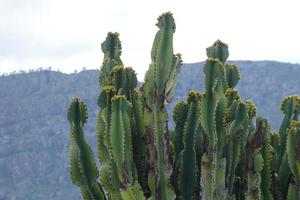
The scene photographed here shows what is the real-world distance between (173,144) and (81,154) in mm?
927

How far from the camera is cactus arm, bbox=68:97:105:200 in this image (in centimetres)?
576

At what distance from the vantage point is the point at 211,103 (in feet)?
18.1

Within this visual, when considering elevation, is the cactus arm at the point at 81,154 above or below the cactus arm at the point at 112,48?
below

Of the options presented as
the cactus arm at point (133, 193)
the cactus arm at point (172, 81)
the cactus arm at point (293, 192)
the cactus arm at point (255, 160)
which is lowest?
the cactus arm at point (293, 192)

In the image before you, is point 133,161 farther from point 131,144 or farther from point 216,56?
point 216,56

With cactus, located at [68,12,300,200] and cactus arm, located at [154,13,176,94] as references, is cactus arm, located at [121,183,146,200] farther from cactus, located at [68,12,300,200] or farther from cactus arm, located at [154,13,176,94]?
cactus arm, located at [154,13,176,94]

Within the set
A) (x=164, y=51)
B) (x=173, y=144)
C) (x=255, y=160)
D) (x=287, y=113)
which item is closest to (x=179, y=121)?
(x=173, y=144)

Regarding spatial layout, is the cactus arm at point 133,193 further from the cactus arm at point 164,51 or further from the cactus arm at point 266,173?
the cactus arm at point 266,173

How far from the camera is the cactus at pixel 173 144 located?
18.0 feet

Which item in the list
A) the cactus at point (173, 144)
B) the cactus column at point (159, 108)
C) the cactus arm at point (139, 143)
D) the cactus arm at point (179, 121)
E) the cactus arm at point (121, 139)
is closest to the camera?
the cactus arm at point (121, 139)

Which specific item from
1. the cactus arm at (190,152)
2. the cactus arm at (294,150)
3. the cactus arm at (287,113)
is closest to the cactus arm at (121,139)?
the cactus arm at (190,152)

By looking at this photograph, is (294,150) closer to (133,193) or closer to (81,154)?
(133,193)

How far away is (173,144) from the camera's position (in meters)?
6.21

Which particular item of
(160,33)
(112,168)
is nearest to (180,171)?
(112,168)
